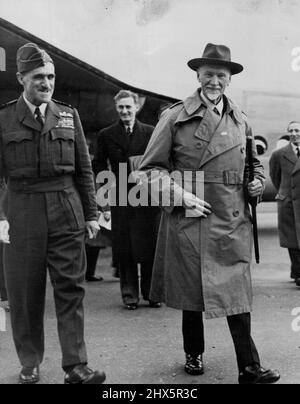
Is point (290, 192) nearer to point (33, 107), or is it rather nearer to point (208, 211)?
point (208, 211)

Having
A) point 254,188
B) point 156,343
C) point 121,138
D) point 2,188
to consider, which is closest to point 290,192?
point 121,138

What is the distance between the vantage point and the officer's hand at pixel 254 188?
3367mm

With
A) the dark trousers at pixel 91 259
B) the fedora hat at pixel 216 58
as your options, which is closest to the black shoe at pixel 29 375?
the fedora hat at pixel 216 58

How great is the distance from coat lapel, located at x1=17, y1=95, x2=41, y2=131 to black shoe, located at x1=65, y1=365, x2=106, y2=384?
131cm

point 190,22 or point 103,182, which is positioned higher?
point 190,22

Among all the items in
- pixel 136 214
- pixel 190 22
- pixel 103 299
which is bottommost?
pixel 103 299

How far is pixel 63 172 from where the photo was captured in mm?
3293

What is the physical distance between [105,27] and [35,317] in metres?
3.67

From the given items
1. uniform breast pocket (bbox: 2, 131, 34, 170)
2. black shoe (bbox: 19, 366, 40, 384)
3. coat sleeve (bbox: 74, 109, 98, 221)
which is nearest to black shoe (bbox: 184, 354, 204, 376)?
black shoe (bbox: 19, 366, 40, 384)

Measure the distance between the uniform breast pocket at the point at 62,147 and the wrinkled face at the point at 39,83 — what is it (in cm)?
19

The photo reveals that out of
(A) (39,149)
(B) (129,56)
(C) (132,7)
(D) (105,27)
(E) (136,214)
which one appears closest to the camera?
(A) (39,149)

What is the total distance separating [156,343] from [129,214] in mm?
1462
